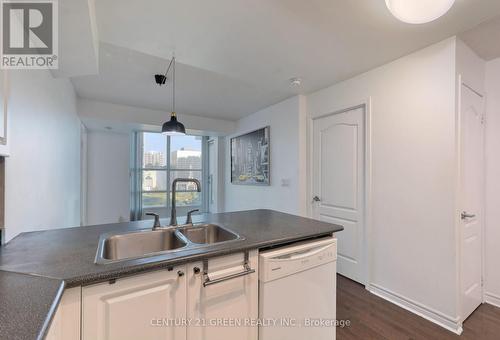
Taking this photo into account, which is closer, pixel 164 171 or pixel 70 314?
pixel 70 314

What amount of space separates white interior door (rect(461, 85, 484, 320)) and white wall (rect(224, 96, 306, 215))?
1.71 m

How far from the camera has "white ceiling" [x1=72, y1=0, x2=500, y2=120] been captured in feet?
5.14

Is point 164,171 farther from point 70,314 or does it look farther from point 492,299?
point 492,299

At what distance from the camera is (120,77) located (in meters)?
2.76

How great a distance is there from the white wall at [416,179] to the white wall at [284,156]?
102cm

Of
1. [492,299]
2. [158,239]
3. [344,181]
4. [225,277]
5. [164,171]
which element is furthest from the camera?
[164,171]

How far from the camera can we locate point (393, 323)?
1.94 m

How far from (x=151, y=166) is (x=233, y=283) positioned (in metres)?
4.96

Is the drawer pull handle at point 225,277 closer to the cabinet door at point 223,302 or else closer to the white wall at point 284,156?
the cabinet door at point 223,302

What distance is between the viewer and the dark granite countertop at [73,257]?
71 cm

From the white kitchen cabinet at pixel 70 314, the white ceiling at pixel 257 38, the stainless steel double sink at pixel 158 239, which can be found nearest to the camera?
the white kitchen cabinet at pixel 70 314

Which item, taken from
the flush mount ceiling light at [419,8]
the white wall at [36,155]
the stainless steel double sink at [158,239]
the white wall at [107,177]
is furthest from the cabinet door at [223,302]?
the white wall at [107,177]

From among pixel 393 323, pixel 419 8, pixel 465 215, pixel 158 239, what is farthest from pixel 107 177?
pixel 465 215

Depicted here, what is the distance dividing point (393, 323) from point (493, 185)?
1623 millimetres
